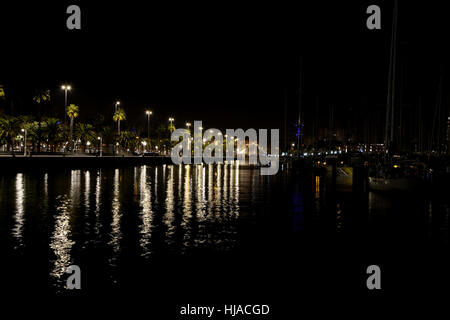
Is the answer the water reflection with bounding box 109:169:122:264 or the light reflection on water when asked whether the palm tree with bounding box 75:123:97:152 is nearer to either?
the light reflection on water

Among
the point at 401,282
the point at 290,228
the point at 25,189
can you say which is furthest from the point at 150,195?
the point at 401,282

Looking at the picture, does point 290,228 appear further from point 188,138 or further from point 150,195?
point 188,138

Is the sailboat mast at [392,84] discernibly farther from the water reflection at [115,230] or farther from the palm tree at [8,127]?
the palm tree at [8,127]

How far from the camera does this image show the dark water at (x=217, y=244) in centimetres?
887

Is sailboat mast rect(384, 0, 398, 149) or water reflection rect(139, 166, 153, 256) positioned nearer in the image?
water reflection rect(139, 166, 153, 256)

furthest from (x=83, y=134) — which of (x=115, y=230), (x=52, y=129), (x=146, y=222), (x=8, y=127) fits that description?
(x=115, y=230)

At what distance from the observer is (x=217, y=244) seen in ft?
40.1

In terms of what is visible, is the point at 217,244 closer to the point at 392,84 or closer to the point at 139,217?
the point at 139,217

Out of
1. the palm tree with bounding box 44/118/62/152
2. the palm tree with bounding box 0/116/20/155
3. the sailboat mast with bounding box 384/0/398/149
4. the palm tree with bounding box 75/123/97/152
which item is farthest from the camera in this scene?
the palm tree with bounding box 75/123/97/152

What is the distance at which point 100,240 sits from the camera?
1259cm

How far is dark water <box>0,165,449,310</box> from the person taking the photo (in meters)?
8.87

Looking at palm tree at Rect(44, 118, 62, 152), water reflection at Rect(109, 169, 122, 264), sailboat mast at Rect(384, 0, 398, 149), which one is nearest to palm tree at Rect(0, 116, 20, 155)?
palm tree at Rect(44, 118, 62, 152)

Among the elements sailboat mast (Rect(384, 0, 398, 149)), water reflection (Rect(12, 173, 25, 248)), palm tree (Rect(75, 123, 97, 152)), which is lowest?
water reflection (Rect(12, 173, 25, 248))
